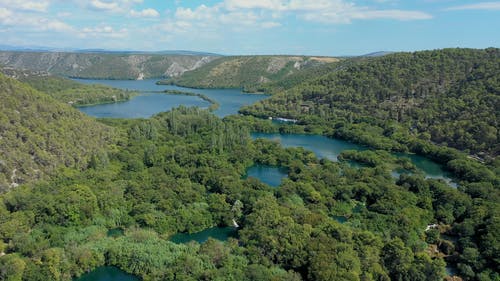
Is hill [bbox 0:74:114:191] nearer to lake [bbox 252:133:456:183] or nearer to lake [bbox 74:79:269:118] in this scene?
lake [bbox 252:133:456:183]

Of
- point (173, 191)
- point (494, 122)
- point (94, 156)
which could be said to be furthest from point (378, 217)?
point (494, 122)

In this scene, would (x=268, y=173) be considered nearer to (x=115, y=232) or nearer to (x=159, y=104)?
(x=115, y=232)

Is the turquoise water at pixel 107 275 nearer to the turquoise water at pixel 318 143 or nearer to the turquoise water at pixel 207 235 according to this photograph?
the turquoise water at pixel 207 235

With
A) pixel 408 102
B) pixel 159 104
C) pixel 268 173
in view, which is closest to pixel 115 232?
pixel 268 173

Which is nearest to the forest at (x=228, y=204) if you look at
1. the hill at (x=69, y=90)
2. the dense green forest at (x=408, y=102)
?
the dense green forest at (x=408, y=102)

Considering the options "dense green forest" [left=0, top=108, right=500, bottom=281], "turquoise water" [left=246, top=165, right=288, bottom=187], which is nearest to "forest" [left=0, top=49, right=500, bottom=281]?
"dense green forest" [left=0, top=108, right=500, bottom=281]
